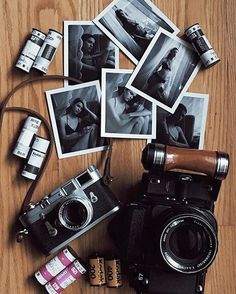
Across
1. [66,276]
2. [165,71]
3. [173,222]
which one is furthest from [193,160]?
[66,276]

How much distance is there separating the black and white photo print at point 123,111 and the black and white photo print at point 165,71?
16 millimetres

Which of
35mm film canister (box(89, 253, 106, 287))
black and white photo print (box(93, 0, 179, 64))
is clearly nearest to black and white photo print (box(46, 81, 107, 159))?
black and white photo print (box(93, 0, 179, 64))

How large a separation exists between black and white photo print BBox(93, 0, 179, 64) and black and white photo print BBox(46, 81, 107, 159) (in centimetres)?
10

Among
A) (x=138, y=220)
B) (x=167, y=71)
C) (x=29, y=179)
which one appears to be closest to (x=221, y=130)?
(x=167, y=71)

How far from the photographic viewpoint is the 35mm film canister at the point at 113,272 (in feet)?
4.02

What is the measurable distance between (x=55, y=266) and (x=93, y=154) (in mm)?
229

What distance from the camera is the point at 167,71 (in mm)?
1280

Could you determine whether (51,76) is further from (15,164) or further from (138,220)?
(138,220)

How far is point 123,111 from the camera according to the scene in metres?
A: 1.27

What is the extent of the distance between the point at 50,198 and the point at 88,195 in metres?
0.07

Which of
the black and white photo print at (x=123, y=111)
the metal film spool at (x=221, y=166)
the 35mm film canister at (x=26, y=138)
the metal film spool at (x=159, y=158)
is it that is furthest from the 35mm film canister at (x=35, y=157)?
the metal film spool at (x=221, y=166)

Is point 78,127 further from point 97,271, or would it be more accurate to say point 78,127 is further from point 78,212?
point 97,271

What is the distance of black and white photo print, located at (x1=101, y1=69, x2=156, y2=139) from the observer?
4.14 feet

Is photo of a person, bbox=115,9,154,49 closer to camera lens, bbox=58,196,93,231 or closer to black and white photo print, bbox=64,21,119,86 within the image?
black and white photo print, bbox=64,21,119,86
